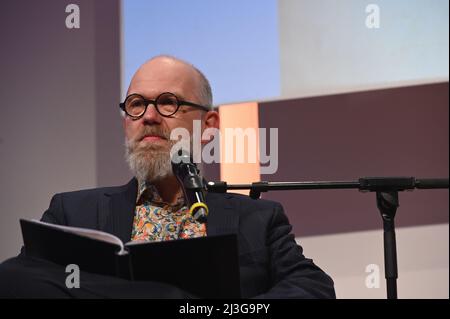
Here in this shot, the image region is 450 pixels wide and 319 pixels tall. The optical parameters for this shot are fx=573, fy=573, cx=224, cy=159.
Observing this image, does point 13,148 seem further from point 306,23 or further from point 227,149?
point 306,23

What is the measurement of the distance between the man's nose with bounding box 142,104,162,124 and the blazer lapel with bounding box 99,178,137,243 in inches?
9.4

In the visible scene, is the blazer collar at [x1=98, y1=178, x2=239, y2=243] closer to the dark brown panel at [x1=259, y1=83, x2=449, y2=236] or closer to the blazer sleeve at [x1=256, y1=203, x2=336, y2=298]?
the blazer sleeve at [x1=256, y1=203, x2=336, y2=298]

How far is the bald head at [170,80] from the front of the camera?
6.02 ft

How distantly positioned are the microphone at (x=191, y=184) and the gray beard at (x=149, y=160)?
0.39m

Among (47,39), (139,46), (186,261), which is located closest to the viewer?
(186,261)

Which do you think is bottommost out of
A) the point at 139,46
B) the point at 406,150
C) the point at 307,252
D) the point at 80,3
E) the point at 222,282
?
the point at 307,252

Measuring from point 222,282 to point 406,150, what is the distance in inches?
60.1

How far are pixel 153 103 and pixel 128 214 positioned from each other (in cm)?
35

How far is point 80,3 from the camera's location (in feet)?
7.83

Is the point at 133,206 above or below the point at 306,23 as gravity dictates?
below

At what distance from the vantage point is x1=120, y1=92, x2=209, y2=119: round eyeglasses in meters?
1.79

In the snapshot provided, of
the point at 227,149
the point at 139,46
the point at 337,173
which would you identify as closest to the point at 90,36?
the point at 139,46

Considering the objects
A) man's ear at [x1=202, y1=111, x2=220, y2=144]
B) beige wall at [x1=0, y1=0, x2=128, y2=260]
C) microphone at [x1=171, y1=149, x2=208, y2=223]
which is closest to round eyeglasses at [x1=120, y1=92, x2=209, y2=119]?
man's ear at [x1=202, y1=111, x2=220, y2=144]

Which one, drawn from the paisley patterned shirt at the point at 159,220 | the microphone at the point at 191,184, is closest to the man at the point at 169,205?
the paisley patterned shirt at the point at 159,220
